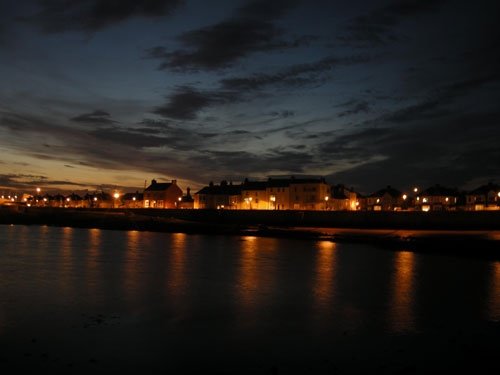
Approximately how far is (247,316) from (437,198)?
9201 centimetres

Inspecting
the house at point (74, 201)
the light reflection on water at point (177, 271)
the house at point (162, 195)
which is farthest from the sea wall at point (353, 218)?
the house at point (74, 201)

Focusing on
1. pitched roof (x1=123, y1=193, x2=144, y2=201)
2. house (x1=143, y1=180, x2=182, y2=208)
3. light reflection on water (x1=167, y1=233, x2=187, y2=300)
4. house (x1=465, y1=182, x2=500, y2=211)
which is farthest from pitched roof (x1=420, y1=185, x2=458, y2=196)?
light reflection on water (x1=167, y1=233, x2=187, y2=300)

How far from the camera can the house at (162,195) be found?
369 feet

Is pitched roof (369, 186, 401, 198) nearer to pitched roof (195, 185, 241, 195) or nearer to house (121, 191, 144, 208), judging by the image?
pitched roof (195, 185, 241, 195)

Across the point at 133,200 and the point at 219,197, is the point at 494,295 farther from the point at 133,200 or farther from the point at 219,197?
the point at 133,200

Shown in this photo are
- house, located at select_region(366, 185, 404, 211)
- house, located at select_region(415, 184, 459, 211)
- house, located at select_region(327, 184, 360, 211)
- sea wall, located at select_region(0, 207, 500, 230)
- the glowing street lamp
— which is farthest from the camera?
house, located at select_region(366, 185, 404, 211)

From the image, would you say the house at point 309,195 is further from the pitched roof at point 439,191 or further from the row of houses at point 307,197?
the pitched roof at point 439,191

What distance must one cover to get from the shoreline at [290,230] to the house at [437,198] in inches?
1562

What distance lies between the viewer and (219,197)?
104500 mm

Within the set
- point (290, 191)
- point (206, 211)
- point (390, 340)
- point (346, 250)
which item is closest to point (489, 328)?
point (390, 340)

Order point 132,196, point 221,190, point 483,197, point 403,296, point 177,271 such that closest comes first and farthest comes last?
1. point 403,296
2. point 177,271
3. point 483,197
4. point 221,190
5. point 132,196

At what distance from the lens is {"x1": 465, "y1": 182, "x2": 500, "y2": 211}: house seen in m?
90.9

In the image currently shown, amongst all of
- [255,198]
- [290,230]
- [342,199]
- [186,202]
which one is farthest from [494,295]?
[186,202]

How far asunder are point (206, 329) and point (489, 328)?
9.35 m
